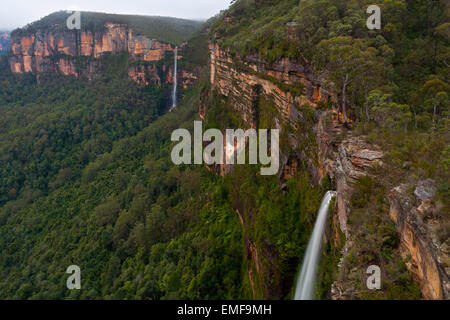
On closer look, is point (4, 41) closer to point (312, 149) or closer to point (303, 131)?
point (303, 131)

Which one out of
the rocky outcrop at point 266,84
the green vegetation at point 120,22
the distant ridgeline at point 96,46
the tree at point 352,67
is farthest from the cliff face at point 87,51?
the tree at point 352,67

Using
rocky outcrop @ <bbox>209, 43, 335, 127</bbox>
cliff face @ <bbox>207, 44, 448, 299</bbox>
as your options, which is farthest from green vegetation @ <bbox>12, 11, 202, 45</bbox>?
cliff face @ <bbox>207, 44, 448, 299</bbox>

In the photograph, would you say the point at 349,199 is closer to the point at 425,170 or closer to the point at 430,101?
the point at 425,170

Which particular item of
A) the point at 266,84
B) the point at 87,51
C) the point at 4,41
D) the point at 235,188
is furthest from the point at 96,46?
the point at 4,41

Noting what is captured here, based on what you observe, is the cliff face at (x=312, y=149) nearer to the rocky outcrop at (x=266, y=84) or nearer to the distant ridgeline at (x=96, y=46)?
the rocky outcrop at (x=266, y=84)

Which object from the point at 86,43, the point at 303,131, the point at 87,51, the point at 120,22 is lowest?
the point at 303,131
